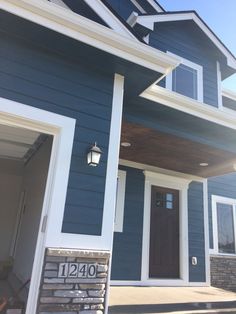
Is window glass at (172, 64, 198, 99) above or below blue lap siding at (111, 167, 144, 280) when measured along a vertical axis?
above

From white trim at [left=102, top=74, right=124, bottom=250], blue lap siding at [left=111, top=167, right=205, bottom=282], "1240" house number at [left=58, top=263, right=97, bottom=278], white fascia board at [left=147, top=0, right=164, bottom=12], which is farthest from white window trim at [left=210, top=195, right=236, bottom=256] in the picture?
"1240" house number at [left=58, top=263, right=97, bottom=278]

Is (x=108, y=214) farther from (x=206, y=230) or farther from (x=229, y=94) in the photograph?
(x=229, y=94)

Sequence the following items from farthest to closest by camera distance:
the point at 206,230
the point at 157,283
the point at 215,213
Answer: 1. the point at 215,213
2. the point at 206,230
3. the point at 157,283

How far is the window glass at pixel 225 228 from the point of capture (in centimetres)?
749

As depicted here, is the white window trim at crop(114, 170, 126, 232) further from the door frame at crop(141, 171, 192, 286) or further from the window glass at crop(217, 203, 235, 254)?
the window glass at crop(217, 203, 235, 254)

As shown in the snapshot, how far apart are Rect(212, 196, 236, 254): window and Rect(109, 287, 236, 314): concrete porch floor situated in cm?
222

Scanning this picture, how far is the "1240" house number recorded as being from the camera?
2.78 meters

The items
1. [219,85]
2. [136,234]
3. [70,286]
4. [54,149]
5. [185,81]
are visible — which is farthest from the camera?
[219,85]

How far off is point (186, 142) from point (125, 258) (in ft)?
8.67

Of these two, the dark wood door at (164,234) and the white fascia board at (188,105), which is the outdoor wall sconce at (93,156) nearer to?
the white fascia board at (188,105)

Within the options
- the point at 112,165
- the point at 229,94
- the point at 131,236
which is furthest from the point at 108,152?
the point at 229,94

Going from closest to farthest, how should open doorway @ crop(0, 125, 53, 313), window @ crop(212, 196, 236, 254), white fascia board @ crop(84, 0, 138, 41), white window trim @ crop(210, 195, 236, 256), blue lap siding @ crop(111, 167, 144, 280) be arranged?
white fascia board @ crop(84, 0, 138, 41)
open doorway @ crop(0, 125, 53, 313)
blue lap siding @ crop(111, 167, 144, 280)
white window trim @ crop(210, 195, 236, 256)
window @ crop(212, 196, 236, 254)

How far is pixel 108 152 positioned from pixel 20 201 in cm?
418

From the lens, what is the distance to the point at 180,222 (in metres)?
6.59
